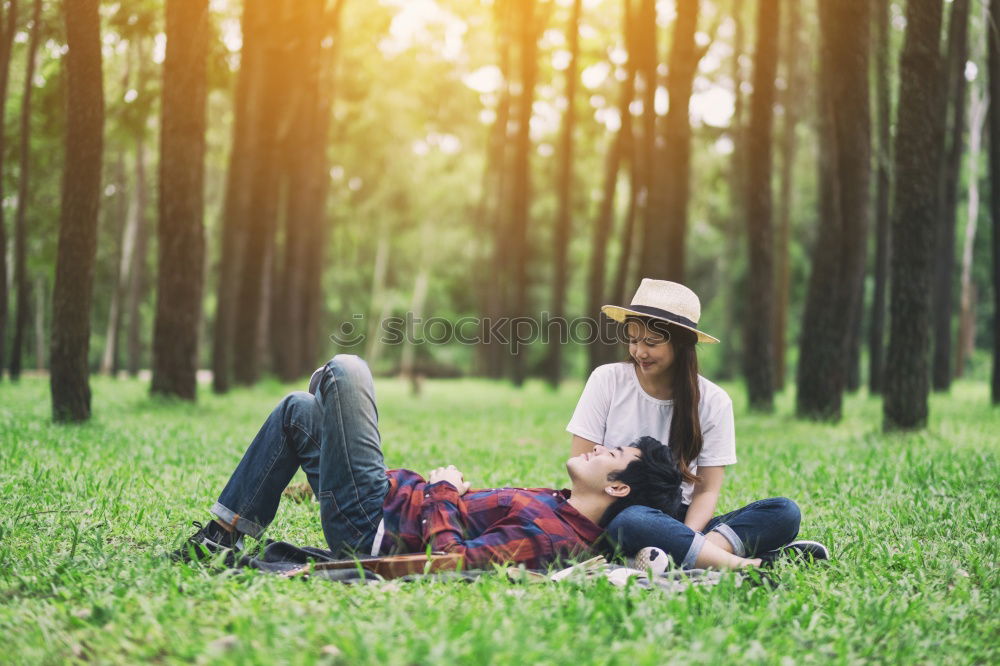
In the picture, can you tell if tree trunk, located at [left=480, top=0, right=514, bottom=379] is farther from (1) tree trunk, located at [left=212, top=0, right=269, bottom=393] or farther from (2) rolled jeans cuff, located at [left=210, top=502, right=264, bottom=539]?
(2) rolled jeans cuff, located at [left=210, top=502, right=264, bottom=539]

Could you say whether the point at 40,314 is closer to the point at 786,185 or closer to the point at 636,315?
the point at 786,185

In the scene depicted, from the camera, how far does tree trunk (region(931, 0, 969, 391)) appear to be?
19.8 metres

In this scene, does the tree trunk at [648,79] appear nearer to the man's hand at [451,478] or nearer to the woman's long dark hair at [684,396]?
the woman's long dark hair at [684,396]

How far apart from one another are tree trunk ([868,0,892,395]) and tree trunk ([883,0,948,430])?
5113 mm

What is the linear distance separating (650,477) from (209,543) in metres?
2.44

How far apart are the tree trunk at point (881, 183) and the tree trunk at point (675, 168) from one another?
10.6 feet

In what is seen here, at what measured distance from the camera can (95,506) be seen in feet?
22.1

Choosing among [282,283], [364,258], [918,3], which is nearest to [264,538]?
[918,3]

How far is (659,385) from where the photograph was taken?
598 centimetres

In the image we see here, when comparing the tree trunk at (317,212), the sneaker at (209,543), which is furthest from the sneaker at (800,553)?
the tree trunk at (317,212)

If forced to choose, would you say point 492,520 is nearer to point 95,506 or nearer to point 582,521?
point 582,521

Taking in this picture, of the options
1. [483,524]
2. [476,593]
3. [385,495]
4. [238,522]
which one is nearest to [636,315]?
[483,524]

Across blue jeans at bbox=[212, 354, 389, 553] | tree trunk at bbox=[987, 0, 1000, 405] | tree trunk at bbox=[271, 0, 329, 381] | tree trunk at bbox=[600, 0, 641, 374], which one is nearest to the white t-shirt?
blue jeans at bbox=[212, 354, 389, 553]

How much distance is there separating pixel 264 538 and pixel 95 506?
187 centimetres
